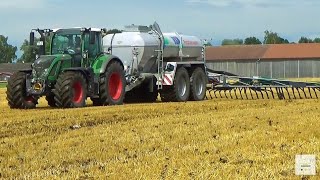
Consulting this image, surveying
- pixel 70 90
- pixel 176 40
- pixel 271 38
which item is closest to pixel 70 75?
pixel 70 90

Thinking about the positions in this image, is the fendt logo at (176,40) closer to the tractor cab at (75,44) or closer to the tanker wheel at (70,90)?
the tractor cab at (75,44)

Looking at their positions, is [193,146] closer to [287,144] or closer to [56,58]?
[287,144]

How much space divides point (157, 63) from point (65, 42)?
3590mm

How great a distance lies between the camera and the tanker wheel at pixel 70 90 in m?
15.2

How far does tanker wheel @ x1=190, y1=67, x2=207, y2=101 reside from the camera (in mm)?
20344

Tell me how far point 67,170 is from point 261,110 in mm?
8246

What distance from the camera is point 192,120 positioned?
1248 cm

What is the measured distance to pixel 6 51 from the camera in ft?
410

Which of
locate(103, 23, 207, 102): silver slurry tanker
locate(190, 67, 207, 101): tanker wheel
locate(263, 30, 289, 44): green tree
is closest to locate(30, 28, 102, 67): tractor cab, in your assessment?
locate(103, 23, 207, 102): silver slurry tanker

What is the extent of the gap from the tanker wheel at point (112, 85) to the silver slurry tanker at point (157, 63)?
1124mm

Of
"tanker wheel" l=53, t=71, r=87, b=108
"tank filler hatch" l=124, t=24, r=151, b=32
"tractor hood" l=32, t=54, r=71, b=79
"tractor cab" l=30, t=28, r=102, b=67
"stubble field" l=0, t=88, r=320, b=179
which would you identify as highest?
"tank filler hatch" l=124, t=24, r=151, b=32

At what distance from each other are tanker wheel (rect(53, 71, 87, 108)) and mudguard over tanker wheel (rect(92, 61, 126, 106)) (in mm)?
775

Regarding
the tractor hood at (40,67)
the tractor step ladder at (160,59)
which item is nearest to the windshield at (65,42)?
the tractor hood at (40,67)

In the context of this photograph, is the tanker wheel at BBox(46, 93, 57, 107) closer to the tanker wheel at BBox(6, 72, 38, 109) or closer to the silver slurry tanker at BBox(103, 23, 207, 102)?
the tanker wheel at BBox(6, 72, 38, 109)
